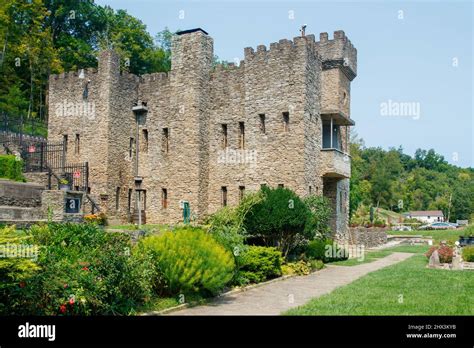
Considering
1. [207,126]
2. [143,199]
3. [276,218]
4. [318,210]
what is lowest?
[276,218]

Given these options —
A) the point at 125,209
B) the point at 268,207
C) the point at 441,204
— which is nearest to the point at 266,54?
the point at 268,207

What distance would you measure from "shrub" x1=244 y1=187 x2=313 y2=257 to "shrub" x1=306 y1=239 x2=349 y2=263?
258cm

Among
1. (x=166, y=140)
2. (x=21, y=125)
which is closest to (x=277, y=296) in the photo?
(x=166, y=140)

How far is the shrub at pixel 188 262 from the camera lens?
11.9 m

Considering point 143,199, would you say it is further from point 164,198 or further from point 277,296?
point 277,296

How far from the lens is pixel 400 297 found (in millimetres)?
11812

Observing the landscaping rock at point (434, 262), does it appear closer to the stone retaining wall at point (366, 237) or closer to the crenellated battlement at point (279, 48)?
the stone retaining wall at point (366, 237)

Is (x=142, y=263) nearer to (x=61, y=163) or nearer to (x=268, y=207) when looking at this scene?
(x=268, y=207)

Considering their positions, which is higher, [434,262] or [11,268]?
[11,268]

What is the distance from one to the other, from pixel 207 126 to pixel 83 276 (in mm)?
19306

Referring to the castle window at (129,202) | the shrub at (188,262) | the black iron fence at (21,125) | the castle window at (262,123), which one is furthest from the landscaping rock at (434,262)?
the black iron fence at (21,125)

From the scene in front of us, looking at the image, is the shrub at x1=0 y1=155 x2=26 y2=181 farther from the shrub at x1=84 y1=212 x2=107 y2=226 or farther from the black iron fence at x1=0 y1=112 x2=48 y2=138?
the black iron fence at x1=0 y1=112 x2=48 y2=138

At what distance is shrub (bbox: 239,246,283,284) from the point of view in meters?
15.9

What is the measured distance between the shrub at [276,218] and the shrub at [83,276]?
25.3 ft
